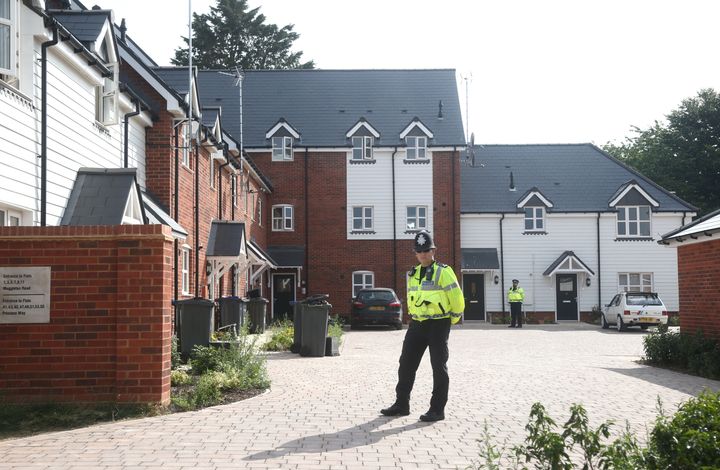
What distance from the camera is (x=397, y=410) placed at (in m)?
8.91

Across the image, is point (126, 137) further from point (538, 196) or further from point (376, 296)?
point (538, 196)

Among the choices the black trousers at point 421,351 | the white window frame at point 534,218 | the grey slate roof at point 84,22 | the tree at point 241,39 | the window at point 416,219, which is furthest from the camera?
the tree at point 241,39

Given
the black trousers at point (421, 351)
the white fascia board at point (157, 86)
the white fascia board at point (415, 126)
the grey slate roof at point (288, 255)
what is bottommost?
the black trousers at point (421, 351)

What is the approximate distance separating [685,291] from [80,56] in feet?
40.2

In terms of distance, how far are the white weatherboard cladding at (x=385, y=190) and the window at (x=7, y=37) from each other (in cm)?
2659

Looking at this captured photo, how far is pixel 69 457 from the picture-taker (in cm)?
663

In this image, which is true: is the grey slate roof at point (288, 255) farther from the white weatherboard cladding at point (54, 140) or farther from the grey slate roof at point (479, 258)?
the white weatherboard cladding at point (54, 140)

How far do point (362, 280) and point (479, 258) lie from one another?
5523 millimetres

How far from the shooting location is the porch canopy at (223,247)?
924 inches

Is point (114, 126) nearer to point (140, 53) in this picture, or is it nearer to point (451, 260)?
point (140, 53)

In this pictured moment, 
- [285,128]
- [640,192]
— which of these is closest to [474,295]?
[640,192]

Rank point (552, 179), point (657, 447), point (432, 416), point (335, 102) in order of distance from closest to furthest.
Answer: point (657, 447) → point (432, 416) → point (335, 102) → point (552, 179)

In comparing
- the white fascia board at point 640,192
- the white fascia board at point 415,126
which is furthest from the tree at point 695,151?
the white fascia board at point 415,126

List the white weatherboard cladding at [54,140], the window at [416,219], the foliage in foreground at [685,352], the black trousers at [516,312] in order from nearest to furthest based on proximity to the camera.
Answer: the white weatherboard cladding at [54,140], the foliage in foreground at [685,352], the black trousers at [516,312], the window at [416,219]
